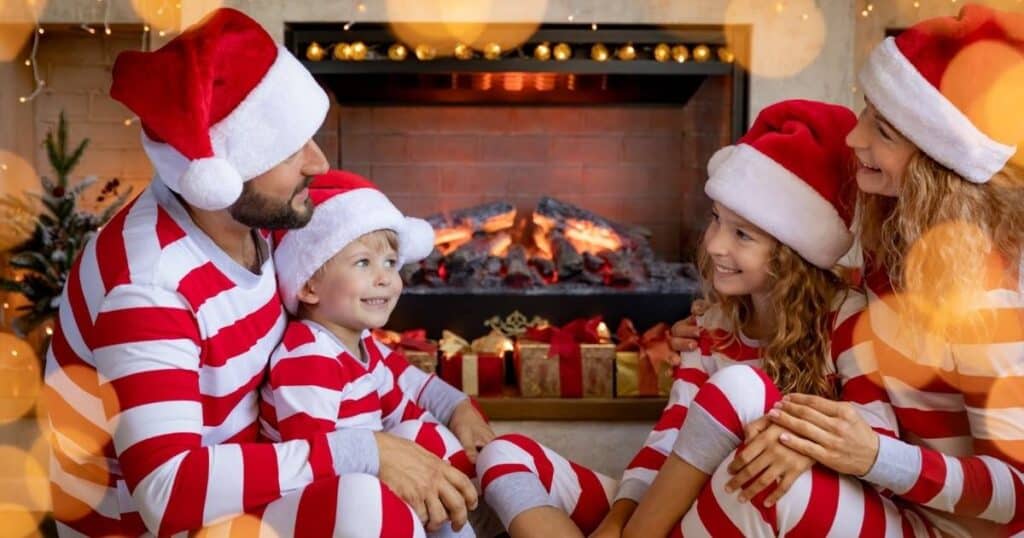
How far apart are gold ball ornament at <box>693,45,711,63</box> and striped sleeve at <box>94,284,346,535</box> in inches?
65.7

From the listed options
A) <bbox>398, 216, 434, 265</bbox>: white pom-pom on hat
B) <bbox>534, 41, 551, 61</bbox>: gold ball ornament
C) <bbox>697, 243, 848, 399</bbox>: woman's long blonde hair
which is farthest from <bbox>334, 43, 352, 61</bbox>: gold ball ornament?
<bbox>697, 243, 848, 399</bbox>: woman's long blonde hair

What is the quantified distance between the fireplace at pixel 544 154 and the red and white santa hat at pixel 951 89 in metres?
1.16

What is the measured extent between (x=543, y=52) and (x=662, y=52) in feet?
1.00

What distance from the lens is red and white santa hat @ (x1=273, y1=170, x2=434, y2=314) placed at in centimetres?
163

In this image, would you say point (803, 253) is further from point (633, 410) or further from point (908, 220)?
point (633, 410)

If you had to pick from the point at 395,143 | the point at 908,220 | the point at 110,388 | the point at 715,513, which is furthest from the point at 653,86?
the point at 110,388

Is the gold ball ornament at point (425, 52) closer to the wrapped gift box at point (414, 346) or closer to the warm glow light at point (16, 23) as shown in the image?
the wrapped gift box at point (414, 346)

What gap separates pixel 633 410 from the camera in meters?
2.50

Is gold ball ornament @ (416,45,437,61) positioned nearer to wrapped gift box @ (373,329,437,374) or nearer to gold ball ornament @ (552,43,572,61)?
gold ball ornament @ (552,43,572,61)

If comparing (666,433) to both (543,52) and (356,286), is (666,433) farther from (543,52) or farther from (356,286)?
(543,52)

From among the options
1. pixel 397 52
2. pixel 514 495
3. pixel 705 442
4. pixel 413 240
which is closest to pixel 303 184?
pixel 413 240

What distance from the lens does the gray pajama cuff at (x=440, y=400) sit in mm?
1867

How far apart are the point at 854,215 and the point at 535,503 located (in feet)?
2.31

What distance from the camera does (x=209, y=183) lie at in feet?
4.30
